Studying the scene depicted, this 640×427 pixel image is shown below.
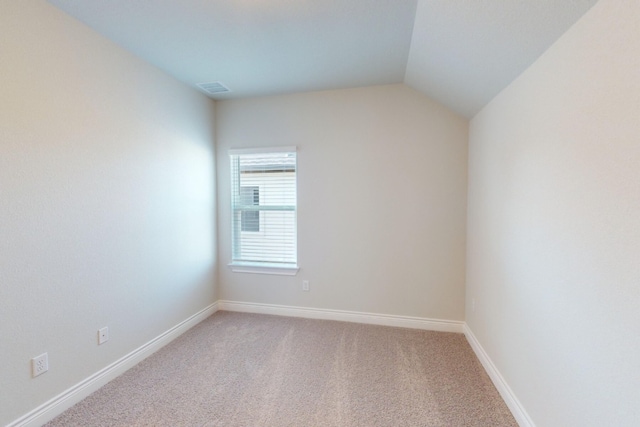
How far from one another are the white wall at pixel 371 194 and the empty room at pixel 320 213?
0.02 metres

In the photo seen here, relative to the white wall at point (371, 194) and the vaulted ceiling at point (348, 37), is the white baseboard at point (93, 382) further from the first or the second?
the vaulted ceiling at point (348, 37)

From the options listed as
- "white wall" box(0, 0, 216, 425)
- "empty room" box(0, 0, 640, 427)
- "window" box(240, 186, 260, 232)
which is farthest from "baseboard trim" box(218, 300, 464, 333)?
"window" box(240, 186, 260, 232)

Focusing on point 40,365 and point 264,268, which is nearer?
point 40,365

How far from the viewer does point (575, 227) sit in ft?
3.88

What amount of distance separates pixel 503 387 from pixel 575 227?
130 cm

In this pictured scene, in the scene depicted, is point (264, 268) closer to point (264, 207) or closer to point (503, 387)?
point (264, 207)

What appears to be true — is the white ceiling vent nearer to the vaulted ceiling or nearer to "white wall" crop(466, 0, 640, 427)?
the vaulted ceiling

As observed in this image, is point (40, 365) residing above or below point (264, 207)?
below

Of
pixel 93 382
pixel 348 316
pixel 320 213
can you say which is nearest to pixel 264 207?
pixel 320 213

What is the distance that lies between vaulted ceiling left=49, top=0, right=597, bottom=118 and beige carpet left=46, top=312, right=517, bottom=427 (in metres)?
2.15

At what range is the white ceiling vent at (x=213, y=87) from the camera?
2775 millimetres

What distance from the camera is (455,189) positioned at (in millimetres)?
2707

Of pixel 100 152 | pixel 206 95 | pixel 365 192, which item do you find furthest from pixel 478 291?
pixel 206 95

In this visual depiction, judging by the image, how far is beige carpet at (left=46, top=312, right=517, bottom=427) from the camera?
1672mm
